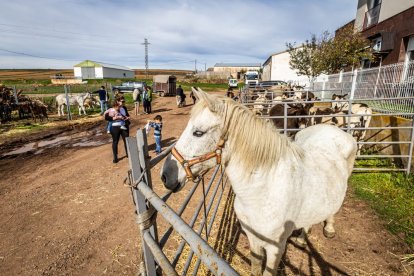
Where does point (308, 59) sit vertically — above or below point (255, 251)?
above

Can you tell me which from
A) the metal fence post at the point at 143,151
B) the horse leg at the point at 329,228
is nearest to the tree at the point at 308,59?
the horse leg at the point at 329,228

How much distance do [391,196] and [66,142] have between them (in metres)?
11.7

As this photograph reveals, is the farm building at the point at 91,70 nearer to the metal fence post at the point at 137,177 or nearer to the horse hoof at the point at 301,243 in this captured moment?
the horse hoof at the point at 301,243

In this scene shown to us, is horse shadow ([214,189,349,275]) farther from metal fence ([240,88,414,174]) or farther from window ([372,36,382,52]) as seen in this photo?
window ([372,36,382,52])

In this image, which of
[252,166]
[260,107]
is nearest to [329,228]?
[252,166]

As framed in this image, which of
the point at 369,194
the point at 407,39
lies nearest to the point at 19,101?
the point at 369,194

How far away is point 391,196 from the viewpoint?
4660 millimetres

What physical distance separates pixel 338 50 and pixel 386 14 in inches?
123

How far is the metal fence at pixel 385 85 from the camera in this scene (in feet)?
25.9

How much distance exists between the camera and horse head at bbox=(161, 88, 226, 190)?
1.98 meters

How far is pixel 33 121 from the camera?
47.8 feet

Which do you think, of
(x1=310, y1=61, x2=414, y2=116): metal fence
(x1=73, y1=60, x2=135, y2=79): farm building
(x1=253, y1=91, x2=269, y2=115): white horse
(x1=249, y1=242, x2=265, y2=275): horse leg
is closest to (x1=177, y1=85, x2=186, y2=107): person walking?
(x1=253, y1=91, x2=269, y2=115): white horse

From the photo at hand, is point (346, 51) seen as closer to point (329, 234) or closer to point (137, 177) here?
point (329, 234)

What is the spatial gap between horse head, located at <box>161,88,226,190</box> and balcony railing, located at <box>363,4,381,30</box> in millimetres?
19388
